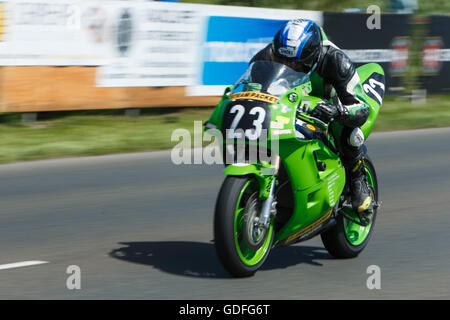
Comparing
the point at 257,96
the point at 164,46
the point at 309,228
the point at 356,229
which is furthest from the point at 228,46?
the point at 257,96

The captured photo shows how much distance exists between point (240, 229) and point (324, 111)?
0.96 meters

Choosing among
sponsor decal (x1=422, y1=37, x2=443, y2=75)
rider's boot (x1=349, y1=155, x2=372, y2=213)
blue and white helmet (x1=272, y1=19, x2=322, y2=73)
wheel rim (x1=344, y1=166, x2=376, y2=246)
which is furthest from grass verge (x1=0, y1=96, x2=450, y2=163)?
blue and white helmet (x1=272, y1=19, x2=322, y2=73)

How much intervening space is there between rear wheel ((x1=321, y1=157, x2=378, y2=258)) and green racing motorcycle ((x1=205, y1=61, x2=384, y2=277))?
21 centimetres

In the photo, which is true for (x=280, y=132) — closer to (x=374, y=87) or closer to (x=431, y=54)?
(x=374, y=87)

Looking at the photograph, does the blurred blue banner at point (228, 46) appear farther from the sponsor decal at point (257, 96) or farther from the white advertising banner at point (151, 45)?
the sponsor decal at point (257, 96)

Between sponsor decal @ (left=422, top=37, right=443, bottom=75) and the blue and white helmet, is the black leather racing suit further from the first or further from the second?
sponsor decal @ (left=422, top=37, right=443, bottom=75)

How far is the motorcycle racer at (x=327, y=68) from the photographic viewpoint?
5.60 m

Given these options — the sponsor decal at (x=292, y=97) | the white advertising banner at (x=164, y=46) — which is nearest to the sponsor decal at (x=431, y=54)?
the white advertising banner at (x=164, y=46)

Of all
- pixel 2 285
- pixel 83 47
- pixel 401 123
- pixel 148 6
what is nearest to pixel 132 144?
pixel 83 47

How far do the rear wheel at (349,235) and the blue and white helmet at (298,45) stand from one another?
120cm

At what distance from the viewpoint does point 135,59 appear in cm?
1369

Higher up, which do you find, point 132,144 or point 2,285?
point 132,144

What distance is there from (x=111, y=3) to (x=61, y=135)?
242cm

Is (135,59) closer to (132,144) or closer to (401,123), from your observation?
(132,144)
